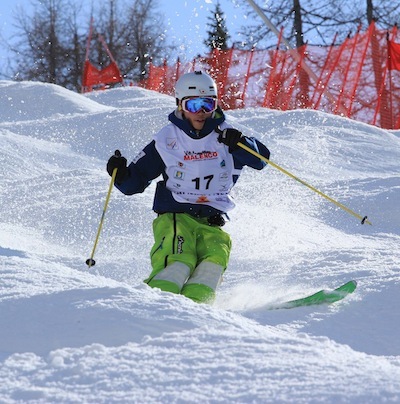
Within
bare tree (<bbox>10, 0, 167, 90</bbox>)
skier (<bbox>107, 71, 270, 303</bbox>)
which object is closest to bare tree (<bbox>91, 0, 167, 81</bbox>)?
bare tree (<bbox>10, 0, 167, 90</bbox>)


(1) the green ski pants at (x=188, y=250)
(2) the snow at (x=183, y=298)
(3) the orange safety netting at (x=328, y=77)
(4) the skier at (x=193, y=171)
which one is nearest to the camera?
(2) the snow at (x=183, y=298)

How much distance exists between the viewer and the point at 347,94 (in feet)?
49.7

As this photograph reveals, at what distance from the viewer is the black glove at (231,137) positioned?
16.8 feet

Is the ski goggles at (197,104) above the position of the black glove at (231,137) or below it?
above

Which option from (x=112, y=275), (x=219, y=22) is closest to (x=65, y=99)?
(x=112, y=275)

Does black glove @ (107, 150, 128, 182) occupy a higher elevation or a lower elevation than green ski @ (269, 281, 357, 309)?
higher

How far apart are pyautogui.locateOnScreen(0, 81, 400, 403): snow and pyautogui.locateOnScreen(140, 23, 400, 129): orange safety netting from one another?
5.30 feet

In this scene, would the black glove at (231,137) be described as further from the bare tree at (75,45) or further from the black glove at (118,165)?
the bare tree at (75,45)

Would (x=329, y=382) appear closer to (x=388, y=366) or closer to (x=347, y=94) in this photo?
(x=388, y=366)

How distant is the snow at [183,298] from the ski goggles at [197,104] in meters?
1.13

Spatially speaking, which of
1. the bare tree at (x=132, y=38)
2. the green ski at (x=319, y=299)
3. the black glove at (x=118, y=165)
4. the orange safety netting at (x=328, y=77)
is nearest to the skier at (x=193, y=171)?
the black glove at (x=118, y=165)

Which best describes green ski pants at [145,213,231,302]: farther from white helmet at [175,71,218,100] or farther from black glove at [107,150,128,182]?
white helmet at [175,71,218,100]

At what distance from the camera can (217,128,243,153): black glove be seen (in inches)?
201

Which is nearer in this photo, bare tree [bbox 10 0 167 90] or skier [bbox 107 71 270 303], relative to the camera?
skier [bbox 107 71 270 303]
